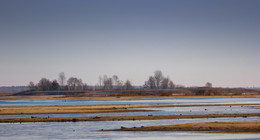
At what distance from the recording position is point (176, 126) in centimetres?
4666

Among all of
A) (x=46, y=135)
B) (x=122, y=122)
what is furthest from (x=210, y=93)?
(x=46, y=135)

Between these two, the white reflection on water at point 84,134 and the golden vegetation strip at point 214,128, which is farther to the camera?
the golden vegetation strip at point 214,128

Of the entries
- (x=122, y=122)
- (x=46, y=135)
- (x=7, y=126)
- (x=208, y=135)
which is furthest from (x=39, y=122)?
(x=208, y=135)

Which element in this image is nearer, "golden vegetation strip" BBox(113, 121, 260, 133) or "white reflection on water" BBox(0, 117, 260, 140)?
"white reflection on water" BBox(0, 117, 260, 140)

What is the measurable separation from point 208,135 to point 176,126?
21.1 feet

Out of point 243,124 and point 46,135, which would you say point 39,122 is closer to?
point 46,135

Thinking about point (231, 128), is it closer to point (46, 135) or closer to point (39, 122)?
point (46, 135)

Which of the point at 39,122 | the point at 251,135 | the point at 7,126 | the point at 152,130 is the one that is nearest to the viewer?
the point at 251,135

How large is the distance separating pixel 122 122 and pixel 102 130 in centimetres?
905

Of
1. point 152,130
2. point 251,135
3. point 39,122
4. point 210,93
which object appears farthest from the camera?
point 210,93

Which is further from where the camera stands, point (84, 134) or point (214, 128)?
point (214, 128)

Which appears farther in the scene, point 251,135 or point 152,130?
point 152,130

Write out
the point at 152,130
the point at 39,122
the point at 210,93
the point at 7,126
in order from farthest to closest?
the point at 210,93 → the point at 39,122 → the point at 7,126 → the point at 152,130

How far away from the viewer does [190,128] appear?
45188 mm
